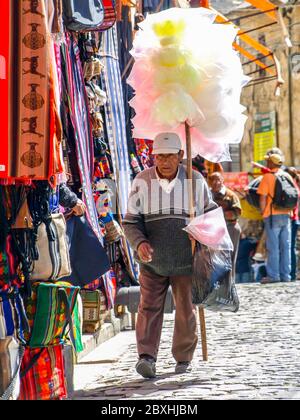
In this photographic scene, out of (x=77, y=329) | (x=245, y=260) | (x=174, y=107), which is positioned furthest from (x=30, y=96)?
(x=245, y=260)

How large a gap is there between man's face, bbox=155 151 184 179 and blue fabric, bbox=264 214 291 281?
415 inches

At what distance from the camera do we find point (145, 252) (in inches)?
319

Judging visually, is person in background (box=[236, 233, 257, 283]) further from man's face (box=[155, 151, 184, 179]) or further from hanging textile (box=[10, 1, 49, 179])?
hanging textile (box=[10, 1, 49, 179])

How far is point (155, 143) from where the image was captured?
325 inches

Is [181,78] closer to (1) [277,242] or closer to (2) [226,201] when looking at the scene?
(2) [226,201]

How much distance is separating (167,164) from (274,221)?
35.0 ft

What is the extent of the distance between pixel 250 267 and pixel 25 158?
16.9 meters

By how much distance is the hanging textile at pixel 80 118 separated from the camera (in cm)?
904

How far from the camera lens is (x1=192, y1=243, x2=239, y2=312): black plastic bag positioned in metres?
8.08

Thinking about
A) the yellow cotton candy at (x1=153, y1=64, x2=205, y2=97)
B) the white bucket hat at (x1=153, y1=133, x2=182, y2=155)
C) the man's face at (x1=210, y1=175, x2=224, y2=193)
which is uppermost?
the yellow cotton candy at (x1=153, y1=64, x2=205, y2=97)

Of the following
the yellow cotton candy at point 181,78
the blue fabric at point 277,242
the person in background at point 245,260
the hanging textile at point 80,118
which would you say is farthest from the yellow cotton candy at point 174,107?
the person in background at point 245,260

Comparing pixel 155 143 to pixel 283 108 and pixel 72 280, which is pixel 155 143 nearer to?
pixel 72 280

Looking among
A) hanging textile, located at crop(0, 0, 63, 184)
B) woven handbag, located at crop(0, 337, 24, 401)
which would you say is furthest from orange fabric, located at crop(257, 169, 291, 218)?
woven handbag, located at crop(0, 337, 24, 401)
